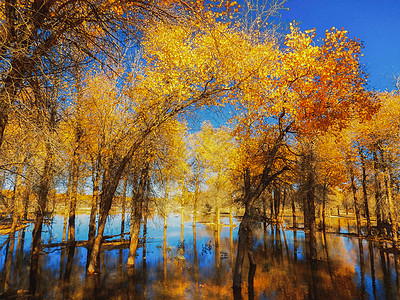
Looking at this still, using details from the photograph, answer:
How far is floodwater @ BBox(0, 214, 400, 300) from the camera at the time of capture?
10.4 m

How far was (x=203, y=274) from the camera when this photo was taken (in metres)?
13.4

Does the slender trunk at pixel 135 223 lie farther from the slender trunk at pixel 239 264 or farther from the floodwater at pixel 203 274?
the slender trunk at pixel 239 264

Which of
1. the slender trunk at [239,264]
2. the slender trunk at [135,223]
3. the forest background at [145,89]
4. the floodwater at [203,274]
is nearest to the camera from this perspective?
the forest background at [145,89]

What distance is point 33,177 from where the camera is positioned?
5613 millimetres

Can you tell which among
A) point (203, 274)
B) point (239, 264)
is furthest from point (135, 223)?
point (239, 264)

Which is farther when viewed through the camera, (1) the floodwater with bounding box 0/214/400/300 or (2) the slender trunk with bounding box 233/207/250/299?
(1) the floodwater with bounding box 0/214/400/300

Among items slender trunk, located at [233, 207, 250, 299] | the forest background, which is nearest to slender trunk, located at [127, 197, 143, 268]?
the forest background

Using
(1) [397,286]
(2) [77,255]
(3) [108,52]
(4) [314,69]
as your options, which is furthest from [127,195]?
(1) [397,286]

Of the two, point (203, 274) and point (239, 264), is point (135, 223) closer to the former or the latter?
point (203, 274)

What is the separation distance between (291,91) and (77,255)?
18.7 meters

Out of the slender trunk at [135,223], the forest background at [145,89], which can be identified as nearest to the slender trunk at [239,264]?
the forest background at [145,89]

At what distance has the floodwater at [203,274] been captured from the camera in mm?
10438

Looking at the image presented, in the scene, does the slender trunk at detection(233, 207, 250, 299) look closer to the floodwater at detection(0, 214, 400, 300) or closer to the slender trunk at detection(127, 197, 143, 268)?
the floodwater at detection(0, 214, 400, 300)

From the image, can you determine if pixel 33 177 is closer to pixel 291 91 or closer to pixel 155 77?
pixel 155 77
